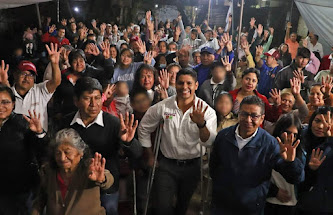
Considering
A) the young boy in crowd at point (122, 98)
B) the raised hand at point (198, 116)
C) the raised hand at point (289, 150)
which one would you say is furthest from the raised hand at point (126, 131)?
the young boy in crowd at point (122, 98)

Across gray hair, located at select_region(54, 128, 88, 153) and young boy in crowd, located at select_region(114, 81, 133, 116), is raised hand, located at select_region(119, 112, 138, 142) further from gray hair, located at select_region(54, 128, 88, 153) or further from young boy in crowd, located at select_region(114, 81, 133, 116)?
young boy in crowd, located at select_region(114, 81, 133, 116)

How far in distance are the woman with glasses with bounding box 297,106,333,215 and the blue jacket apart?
357 mm

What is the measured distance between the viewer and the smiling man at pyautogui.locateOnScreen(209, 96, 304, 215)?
9.24 ft

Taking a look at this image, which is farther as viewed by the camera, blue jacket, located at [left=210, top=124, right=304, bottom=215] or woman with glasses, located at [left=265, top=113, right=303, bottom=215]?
woman with glasses, located at [left=265, top=113, right=303, bottom=215]

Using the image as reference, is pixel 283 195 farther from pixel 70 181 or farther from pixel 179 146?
pixel 70 181

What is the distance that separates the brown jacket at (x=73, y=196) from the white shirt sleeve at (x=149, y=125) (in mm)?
1003

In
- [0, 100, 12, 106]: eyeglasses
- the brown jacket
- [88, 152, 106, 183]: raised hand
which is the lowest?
the brown jacket

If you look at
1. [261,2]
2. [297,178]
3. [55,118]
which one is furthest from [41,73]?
[261,2]

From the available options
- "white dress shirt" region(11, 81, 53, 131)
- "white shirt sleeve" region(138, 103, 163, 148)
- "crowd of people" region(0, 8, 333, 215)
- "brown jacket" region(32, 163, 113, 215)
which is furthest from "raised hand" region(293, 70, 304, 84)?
"brown jacket" region(32, 163, 113, 215)

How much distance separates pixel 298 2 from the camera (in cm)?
796

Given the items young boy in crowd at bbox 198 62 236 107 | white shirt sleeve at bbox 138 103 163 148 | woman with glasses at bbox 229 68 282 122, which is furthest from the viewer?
young boy in crowd at bbox 198 62 236 107

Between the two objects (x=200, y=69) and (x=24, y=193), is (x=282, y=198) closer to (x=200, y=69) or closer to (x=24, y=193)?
(x=24, y=193)

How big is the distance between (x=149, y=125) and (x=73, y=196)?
4.07 ft

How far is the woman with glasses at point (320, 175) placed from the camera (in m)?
2.99
